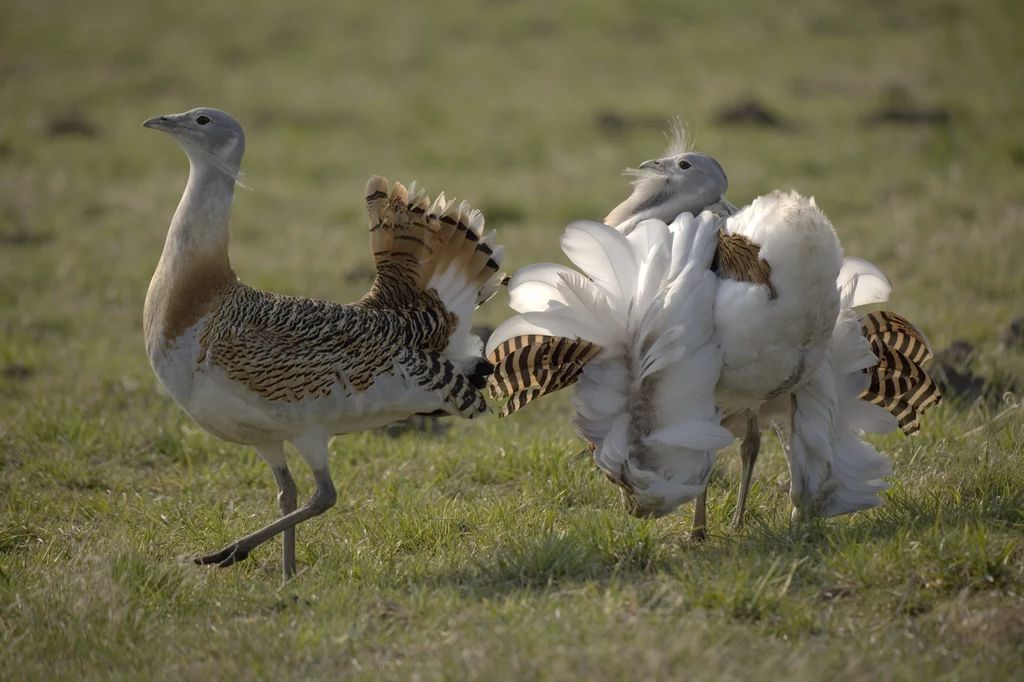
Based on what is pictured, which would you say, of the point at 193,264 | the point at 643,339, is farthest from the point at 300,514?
the point at 643,339

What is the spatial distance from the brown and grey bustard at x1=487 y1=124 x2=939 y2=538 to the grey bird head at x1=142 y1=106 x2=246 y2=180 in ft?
3.19

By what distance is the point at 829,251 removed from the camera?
3191 mm

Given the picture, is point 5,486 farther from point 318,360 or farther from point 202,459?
point 318,360

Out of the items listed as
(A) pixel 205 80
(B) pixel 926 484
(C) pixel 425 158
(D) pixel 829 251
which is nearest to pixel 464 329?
(D) pixel 829 251

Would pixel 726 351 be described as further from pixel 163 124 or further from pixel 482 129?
pixel 482 129

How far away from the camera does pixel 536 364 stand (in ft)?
11.3

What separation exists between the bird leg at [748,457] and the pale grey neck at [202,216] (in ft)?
5.69

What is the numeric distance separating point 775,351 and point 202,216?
1.74 metres

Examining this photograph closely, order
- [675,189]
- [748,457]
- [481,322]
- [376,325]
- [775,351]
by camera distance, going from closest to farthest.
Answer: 1. [775,351]
2. [376,325]
3. [748,457]
4. [675,189]
5. [481,322]

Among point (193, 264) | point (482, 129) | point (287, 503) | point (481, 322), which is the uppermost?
point (482, 129)

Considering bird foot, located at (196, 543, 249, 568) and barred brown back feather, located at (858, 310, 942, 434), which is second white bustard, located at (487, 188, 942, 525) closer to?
barred brown back feather, located at (858, 310, 942, 434)

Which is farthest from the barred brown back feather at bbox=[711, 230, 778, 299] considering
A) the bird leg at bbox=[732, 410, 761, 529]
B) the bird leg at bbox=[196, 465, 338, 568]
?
the bird leg at bbox=[196, 465, 338, 568]

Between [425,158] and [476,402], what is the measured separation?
17.2 feet

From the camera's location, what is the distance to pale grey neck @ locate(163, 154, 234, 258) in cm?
347
